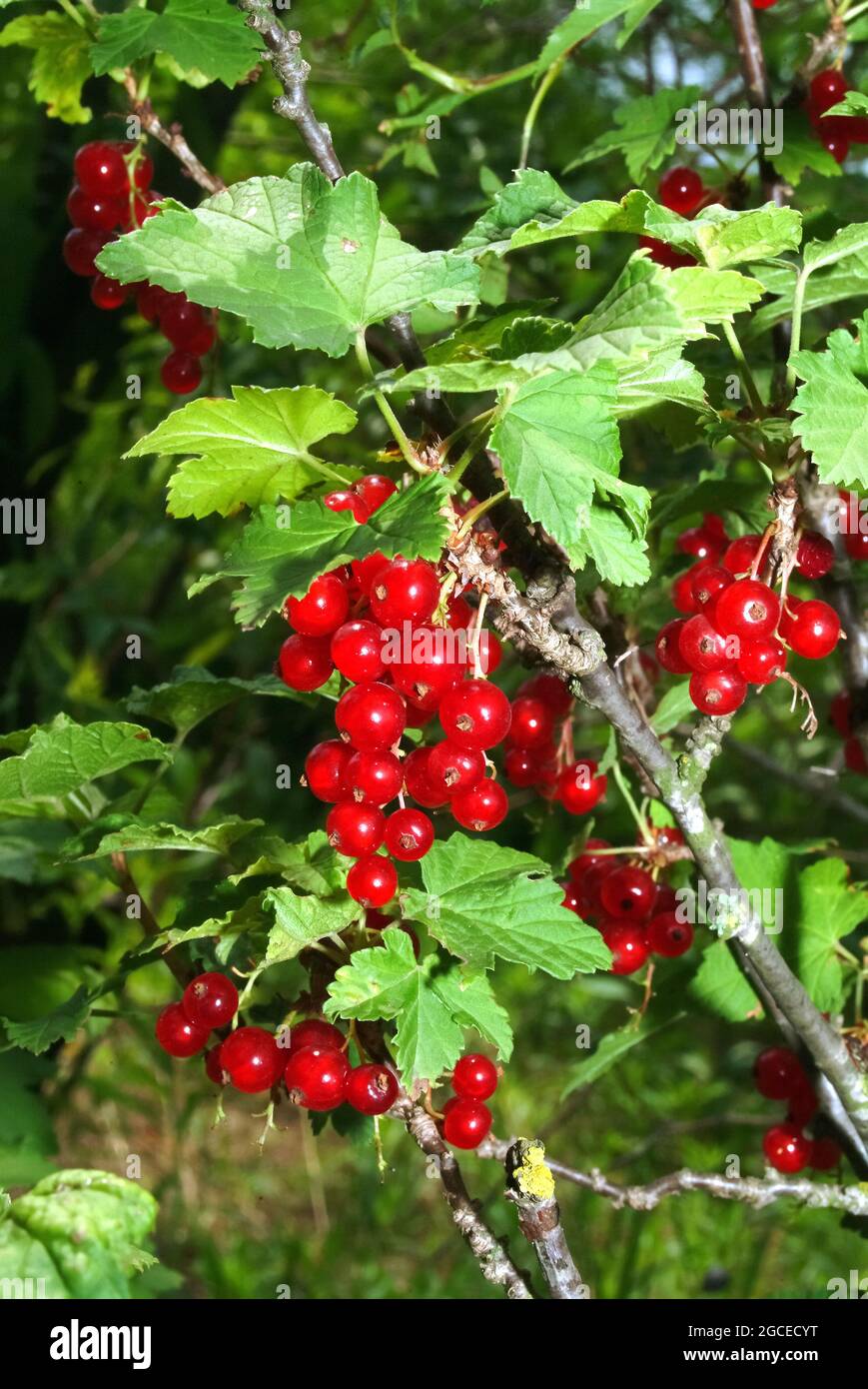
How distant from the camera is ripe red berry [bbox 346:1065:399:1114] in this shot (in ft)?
2.49

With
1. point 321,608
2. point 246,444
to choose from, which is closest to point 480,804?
point 321,608

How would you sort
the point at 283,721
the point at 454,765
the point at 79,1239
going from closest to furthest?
the point at 79,1239 < the point at 454,765 < the point at 283,721

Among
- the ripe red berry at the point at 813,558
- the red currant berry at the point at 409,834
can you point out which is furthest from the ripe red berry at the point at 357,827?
the ripe red berry at the point at 813,558

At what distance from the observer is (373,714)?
0.67m

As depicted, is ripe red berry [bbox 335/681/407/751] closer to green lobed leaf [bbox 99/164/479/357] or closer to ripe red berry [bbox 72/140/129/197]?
green lobed leaf [bbox 99/164/479/357]

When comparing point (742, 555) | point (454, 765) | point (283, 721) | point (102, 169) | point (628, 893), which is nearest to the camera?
point (454, 765)

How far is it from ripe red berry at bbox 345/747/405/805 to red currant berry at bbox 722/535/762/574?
0.86 ft

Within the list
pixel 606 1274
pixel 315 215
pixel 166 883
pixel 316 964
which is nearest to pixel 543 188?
pixel 315 215

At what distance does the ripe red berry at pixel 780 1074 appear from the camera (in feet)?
3.56

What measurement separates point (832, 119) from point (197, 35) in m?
0.56

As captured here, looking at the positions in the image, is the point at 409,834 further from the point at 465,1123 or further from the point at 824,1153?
the point at 824,1153

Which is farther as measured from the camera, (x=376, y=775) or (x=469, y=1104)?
(x=469, y=1104)

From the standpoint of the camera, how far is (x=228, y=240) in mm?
692
